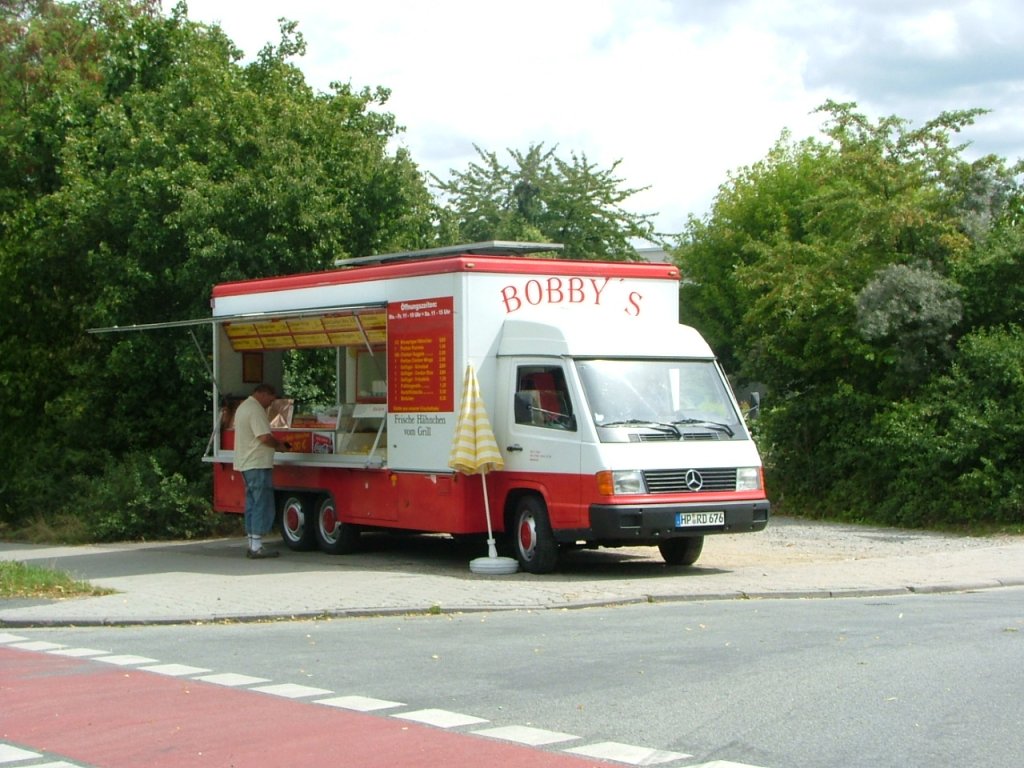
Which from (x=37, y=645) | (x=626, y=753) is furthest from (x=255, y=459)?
(x=626, y=753)

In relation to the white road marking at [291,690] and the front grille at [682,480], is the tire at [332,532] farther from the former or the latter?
the white road marking at [291,690]

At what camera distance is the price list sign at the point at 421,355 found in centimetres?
1622

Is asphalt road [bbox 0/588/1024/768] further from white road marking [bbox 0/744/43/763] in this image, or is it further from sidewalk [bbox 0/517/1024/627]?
white road marking [bbox 0/744/43/763]

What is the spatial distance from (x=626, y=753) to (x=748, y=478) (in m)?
8.54

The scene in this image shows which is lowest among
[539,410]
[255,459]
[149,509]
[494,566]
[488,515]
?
[494,566]

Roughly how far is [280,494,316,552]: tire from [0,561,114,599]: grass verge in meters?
4.11

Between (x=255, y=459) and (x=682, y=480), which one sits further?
(x=255, y=459)

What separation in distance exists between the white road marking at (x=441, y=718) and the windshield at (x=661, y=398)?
6.83 metres

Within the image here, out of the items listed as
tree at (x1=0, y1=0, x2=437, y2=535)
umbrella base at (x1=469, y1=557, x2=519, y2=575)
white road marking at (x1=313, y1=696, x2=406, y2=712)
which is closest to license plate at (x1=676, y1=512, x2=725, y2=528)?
umbrella base at (x1=469, y1=557, x2=519, y2=575)

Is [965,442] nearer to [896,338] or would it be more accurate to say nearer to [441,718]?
[896,338]

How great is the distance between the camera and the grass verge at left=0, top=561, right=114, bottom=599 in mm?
14852

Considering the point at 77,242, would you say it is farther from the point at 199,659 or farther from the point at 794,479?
the point at 199,659

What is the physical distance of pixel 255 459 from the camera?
59.5ft

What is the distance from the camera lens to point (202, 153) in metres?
23.2
